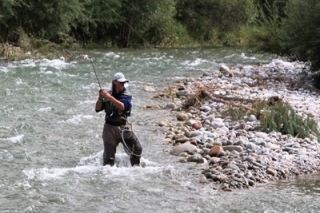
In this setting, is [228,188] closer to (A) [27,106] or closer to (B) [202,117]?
(B) [202,117]

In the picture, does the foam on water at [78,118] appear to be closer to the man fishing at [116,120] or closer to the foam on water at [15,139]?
the foam on water at [15,139]

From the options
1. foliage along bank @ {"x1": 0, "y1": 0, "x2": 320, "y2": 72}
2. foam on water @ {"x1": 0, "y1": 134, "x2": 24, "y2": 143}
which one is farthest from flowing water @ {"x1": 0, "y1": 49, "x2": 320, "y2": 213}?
foliage along bank @ {"x1": 0, "y1": 0, "x2": 320, "y2": 72}

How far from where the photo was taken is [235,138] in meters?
10.6

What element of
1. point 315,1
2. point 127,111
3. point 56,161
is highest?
point 315,1

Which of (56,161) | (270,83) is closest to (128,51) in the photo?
(270,83)

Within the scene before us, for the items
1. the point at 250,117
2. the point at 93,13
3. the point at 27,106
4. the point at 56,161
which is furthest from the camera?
the point at 93,13

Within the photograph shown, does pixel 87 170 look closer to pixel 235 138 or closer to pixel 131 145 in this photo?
pixel 131 145

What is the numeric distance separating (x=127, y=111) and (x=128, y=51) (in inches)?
720

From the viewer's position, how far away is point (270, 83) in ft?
56.1

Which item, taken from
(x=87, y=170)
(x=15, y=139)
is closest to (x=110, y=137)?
(x=87, y=170)

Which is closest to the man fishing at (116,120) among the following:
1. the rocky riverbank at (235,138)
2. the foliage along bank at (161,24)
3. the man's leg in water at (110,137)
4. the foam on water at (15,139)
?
the man's leg in water at (110,137)

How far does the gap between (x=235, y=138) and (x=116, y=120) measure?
2733mm

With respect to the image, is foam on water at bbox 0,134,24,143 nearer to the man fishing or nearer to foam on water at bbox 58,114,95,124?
foam on water at bbox 58,114,95,124

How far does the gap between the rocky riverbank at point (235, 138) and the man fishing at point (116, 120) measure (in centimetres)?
109
